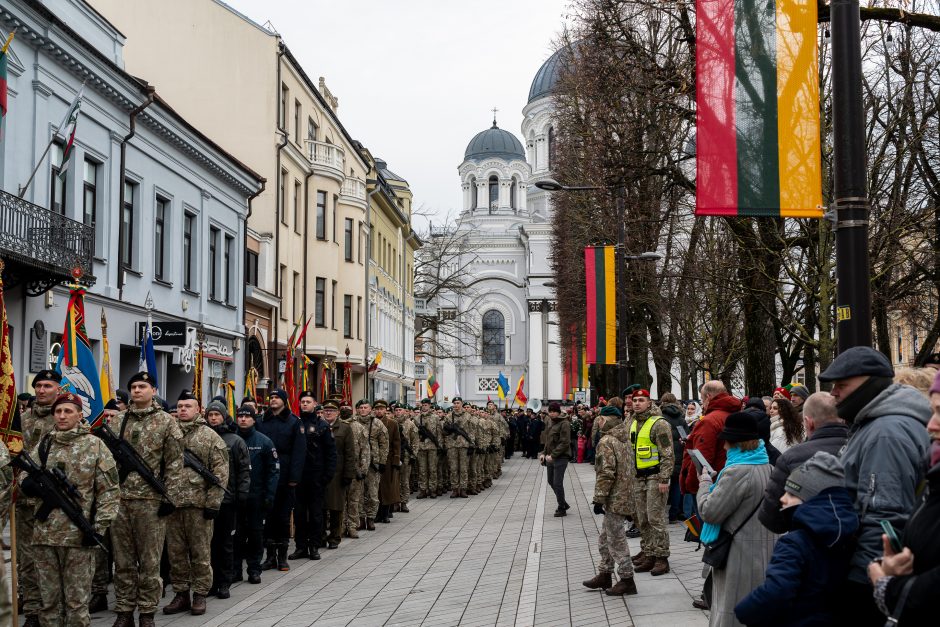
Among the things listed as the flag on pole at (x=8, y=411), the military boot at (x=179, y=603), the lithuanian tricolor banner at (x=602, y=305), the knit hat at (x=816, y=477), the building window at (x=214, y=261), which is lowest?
the military boot at (x=179, y=603)

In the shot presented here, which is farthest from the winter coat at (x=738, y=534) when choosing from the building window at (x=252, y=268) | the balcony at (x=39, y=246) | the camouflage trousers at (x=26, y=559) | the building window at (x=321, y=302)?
the building window at (x=321, y=302)

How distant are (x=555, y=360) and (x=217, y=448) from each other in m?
83.2

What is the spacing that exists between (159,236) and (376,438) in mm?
8671

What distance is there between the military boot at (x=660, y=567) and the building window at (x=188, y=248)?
→ 15520 mm

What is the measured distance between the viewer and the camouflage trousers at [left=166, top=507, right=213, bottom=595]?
9773mm

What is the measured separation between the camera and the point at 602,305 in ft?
70.7

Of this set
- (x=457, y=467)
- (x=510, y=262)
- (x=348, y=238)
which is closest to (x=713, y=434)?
(x=457, y=467)

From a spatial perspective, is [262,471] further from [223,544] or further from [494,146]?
[494,146]

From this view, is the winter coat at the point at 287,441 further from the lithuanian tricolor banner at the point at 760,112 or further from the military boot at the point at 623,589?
the lithuanian tricolor banner at the point at 760,112

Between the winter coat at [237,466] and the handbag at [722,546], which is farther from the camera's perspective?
the winter coat at [237,466]

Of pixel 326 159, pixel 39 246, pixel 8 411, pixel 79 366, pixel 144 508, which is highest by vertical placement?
pixel 326 159

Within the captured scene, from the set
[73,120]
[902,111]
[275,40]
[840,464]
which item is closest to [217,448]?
[840,464]

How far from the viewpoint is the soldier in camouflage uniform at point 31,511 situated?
836 centimetres

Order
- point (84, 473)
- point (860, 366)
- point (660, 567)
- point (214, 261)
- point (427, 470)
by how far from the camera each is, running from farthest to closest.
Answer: point (214, 261) → point (427, 470) → point (660, 567) → point (84, 473) → point (860, 366)
